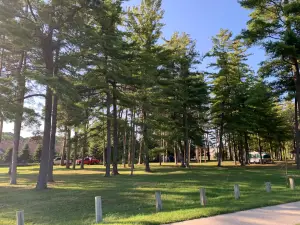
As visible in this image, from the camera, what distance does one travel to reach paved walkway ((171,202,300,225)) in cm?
608

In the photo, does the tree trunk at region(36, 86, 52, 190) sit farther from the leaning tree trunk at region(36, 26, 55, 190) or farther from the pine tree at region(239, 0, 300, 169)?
the pine tree at region(239, 0, 300, 169)

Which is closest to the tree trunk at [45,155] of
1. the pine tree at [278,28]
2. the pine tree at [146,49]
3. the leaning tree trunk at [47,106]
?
the leaning tree trunk at [47,106]

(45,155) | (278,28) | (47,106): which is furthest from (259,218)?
(278,28)

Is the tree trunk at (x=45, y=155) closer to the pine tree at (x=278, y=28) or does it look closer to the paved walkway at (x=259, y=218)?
the paved walkway at (x=259, y=218)

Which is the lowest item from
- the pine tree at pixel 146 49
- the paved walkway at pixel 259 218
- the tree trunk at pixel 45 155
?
the paved walkway at pixel 259 218

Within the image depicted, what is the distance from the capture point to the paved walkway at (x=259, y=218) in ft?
19.9

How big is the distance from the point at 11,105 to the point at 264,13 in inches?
789

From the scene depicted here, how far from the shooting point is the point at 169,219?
21.3ft

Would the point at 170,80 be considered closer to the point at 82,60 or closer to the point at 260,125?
the point at 82,60

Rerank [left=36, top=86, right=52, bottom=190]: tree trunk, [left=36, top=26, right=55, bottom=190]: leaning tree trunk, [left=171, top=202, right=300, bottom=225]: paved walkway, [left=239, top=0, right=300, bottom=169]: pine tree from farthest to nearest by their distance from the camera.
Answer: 1. [left=239, top=0, right=300, bottom=169]: pine tree
2. [left=36, top=26, right=55, bottom=190]: leaning tree trunk
3. [left=36, top=86, right=52, bottom=190]: tree trunk
4. [left=171, top=202, right=300, bottom=225]: paved walkway

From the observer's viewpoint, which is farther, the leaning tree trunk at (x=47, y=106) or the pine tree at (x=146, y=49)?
the pine tree at (x=146, y=49)

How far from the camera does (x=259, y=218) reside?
641 centimetres

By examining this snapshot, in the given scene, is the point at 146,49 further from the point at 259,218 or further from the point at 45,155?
the point at 259,218

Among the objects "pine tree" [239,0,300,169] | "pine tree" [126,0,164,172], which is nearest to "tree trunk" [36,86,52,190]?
"pine tree" [126,0,164,172]
